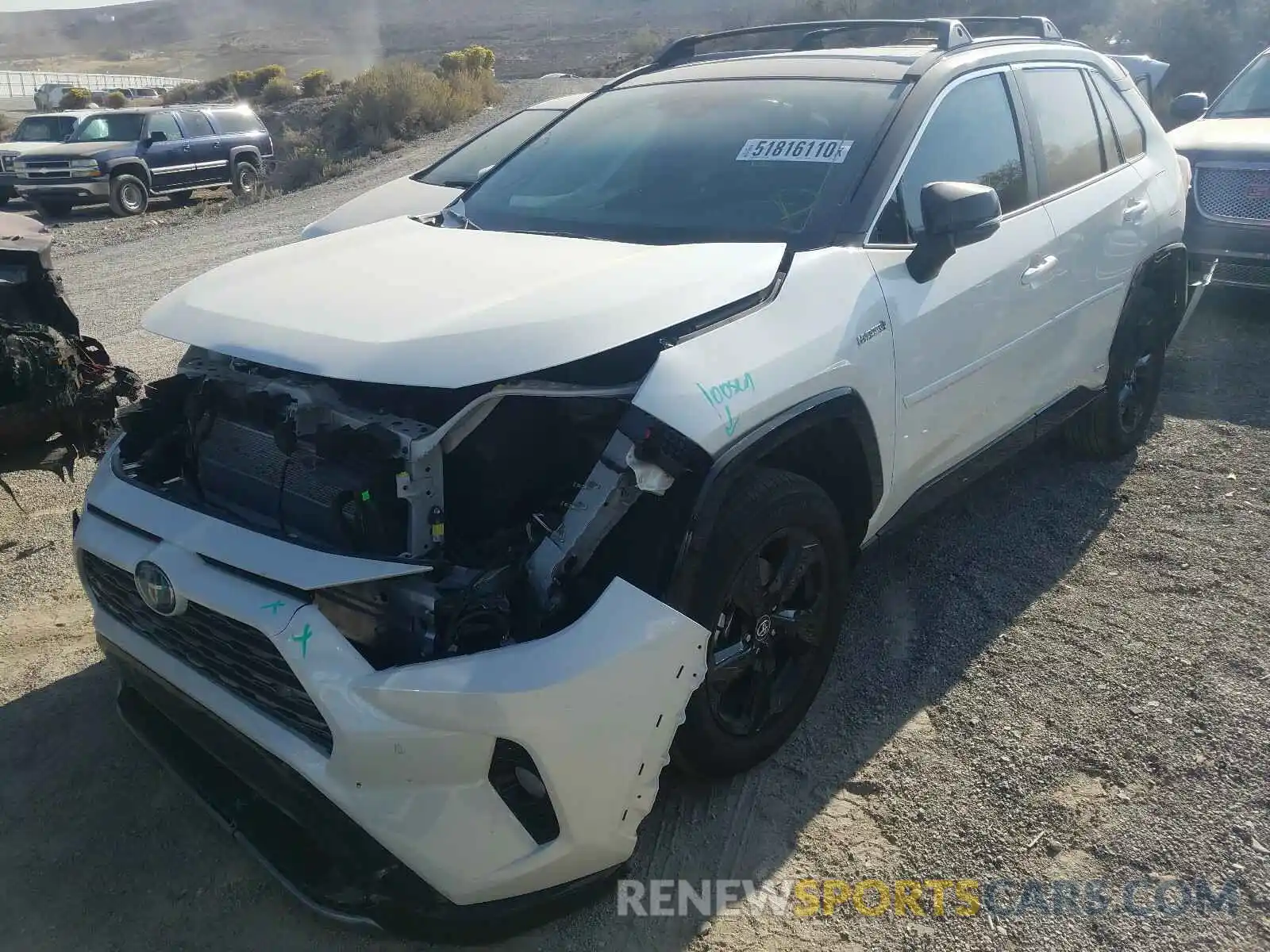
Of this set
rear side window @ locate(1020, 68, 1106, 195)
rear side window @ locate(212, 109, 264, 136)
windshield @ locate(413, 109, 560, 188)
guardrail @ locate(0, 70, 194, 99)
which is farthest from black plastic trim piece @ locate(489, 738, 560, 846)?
guardrail @ locate(0, 70, 194, 99)

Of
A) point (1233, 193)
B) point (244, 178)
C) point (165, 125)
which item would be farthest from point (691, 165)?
point (244, 178)

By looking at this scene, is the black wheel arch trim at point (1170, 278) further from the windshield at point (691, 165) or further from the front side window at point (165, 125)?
the front side window at point (165, 125)

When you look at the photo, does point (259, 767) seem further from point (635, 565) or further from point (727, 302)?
point (727, 302)

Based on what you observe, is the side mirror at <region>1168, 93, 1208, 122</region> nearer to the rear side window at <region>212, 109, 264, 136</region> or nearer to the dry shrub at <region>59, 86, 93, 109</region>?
the rear side window at <region>212, 109, 264, 136</region>

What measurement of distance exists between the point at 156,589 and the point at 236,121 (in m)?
19.3

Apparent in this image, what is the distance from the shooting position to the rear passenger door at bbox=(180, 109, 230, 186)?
18156 mm

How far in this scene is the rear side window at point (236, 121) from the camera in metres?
18.9

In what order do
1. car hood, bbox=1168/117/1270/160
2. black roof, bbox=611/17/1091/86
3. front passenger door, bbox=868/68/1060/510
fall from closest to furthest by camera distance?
front passenger door, bbox=868/68/1060/510 < black roof, bbox=611/17/1091/86 < car hood, bbox=1168/117/1270/160

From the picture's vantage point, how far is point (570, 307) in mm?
2520

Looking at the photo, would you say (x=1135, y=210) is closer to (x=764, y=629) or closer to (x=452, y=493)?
(x=764, y=629)

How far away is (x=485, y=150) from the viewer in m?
7.98

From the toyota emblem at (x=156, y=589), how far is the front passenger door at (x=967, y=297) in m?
2.09

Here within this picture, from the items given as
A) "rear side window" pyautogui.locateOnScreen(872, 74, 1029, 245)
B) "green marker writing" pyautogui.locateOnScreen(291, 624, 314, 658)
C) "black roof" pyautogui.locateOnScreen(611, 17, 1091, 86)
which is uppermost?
→ "black roof" pyautogui.locateOnScreen(611, 17, 1091, 86)

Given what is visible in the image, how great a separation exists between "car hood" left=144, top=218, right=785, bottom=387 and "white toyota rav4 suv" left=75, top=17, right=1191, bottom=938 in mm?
13
